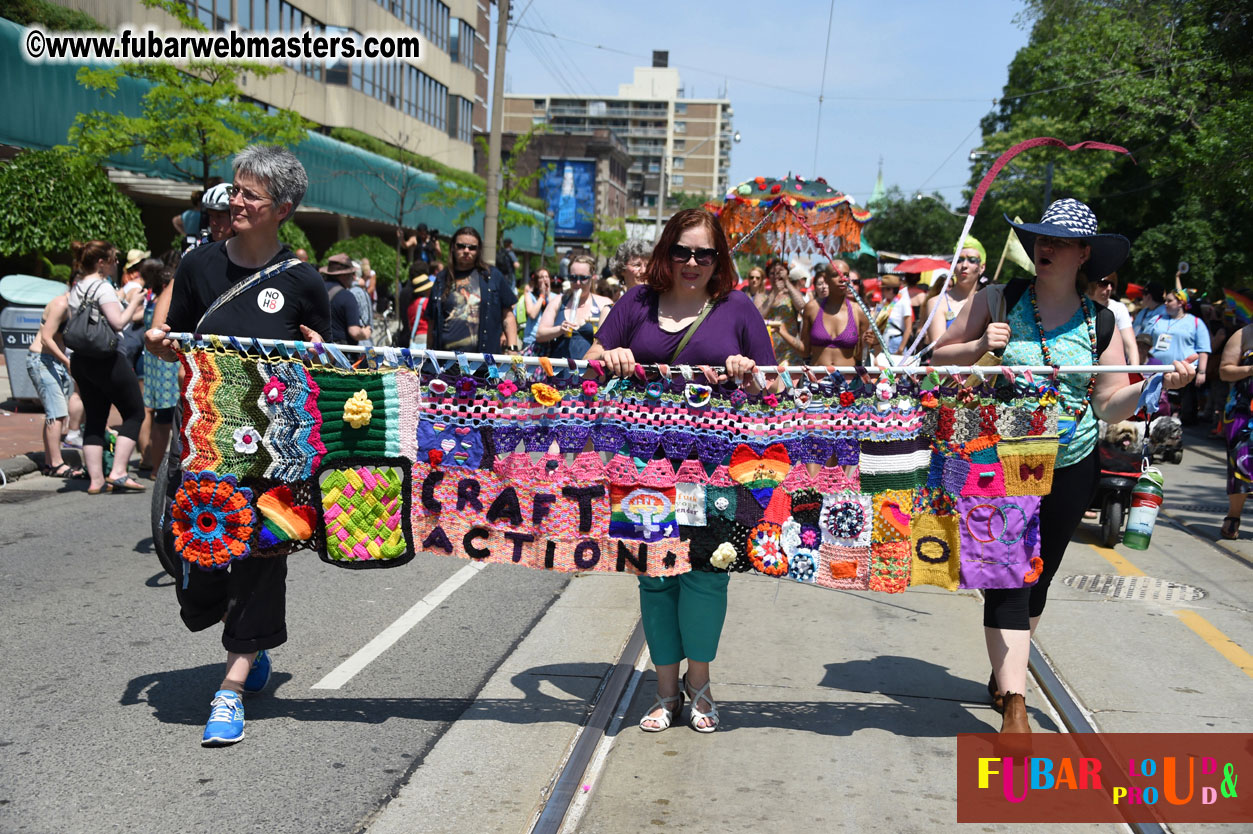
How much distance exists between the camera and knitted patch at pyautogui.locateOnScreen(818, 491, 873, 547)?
4168mm

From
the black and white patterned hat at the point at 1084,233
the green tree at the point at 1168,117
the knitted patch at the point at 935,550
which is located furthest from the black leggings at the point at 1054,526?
the green tree at the point at 1168,117

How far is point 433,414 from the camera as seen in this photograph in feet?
13.8

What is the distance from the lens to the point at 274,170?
4125mm

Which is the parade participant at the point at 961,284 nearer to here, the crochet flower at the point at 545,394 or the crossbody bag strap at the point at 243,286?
the crochet flower at the point at 545,394

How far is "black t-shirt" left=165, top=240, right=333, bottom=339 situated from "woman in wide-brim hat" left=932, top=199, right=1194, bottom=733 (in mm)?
2508

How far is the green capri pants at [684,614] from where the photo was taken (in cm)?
429

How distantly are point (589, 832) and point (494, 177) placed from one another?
19.2 m

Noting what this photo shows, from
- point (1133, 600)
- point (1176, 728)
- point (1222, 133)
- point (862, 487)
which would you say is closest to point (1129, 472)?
point (1133, 600)

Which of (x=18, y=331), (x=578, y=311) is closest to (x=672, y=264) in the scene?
(x=578, y=311)

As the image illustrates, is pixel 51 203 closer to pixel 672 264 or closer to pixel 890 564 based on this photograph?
pixel 672 264

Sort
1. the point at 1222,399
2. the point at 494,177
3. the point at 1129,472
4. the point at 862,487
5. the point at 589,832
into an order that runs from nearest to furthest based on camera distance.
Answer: the point at 589,832 < the point at 862,487 < the point at 1129,472 < the point at 1222,399 < the point at 494,177

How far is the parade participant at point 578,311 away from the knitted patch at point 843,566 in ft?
25.6

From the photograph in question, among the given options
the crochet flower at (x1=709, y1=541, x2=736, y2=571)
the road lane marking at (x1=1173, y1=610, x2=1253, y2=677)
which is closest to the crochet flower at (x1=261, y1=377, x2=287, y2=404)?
the crochet flower at (x1=709, y1=541, x2=736, y2=571)

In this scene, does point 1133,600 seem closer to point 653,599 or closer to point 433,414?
point 653,599
